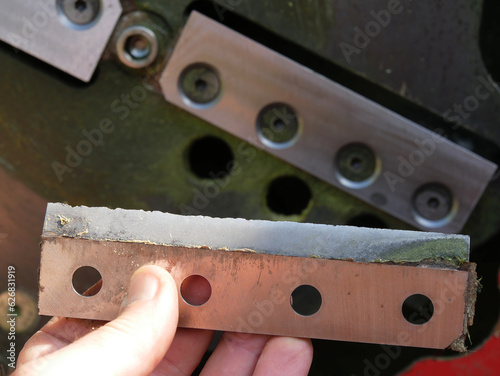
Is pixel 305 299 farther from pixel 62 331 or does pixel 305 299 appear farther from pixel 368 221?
pixel 62 331

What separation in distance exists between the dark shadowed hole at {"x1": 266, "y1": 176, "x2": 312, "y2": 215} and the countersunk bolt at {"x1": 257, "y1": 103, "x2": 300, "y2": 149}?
0.10 m

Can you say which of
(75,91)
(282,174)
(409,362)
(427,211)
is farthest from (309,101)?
(409,362)

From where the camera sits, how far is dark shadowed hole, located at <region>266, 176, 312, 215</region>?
3.15 feet

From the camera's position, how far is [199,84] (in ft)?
2.87

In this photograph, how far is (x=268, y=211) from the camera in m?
0.93

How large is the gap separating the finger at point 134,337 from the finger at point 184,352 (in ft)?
0.47

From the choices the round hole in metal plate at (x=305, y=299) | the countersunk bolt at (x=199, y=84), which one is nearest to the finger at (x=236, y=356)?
the round hole in metal plate at (x=305, y=299)

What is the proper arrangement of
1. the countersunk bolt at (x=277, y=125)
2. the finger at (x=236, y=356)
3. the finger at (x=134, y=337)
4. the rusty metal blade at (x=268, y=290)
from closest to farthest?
the finger at (x=134, y=337), the rusty metal blade at (x=268, y=290), the finger at (x=236, y=356), the countersunk bolt at (x=277, y=125)

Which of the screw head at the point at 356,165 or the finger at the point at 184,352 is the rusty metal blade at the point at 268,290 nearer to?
the finger at the point at 184,352

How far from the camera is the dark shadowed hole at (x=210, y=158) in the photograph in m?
0.96

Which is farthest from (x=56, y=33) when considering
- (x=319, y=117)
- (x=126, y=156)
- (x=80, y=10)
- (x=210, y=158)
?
(x=319, y=117)

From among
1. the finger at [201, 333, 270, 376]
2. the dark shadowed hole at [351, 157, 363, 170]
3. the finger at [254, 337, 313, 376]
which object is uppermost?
the dark shadowed hole at [351, 157, 363, 170]

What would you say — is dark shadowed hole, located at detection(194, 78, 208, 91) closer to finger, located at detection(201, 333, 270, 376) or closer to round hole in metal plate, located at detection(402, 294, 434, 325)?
finger, located at detection(201, 333, 270, 376)

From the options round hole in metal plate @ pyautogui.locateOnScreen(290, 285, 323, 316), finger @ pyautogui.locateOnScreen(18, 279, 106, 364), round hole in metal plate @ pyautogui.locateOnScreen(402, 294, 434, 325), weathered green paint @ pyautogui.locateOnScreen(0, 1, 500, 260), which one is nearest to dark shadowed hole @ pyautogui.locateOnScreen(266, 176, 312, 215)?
weathered green paint @ pyautogui.locateOnScreen(0, 1, 500, 260)
